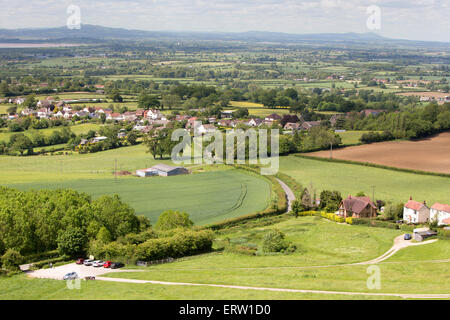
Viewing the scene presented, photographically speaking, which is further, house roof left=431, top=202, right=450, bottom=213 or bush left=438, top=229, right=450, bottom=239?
house roof left=431, top=202, right=450, bottom=213

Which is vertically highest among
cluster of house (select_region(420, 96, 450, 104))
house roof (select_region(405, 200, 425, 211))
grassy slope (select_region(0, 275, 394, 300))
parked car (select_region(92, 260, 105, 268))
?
cluster of house (select_region(420, 96, 450, 104))

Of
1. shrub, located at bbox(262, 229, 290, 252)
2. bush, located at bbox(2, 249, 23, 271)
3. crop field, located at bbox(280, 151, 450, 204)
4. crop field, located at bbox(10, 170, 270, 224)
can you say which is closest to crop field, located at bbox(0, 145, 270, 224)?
crop field, located at bbox(10, 170, 270, 224)

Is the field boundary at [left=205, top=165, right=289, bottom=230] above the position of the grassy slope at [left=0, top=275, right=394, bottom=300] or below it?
below

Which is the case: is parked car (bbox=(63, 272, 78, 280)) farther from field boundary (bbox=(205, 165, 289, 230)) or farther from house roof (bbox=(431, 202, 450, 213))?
house roof (bbox=(431, 202, 450, 213))
